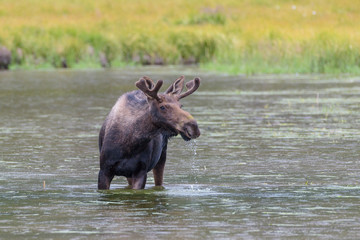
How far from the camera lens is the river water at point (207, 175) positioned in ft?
30.2

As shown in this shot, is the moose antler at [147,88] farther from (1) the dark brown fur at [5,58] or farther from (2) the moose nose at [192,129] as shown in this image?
(1) the dark brown fur at [5,58]

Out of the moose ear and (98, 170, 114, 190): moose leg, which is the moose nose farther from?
(98, 170, 114, 190): moose leg

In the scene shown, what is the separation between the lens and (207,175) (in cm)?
1317

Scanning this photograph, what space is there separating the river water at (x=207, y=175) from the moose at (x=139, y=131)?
0.27m

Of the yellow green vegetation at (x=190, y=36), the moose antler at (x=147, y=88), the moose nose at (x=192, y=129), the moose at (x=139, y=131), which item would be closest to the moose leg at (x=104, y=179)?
the moose at (x=139, y=131)

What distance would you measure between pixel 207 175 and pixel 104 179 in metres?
2.06

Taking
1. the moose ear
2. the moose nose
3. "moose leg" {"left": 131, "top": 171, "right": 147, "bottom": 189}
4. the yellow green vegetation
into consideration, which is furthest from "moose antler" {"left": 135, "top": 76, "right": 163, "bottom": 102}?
Result: the yellow green vegetation

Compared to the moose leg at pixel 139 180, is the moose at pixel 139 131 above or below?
above

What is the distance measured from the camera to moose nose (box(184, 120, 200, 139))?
1045cm

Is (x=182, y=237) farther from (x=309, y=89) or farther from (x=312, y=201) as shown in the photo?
(x=309, y=89)

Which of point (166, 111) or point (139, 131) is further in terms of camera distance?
point (139, 131)

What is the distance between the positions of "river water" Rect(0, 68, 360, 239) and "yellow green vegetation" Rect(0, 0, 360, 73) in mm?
9530

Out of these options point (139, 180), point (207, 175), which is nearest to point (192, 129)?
point (139, 180)

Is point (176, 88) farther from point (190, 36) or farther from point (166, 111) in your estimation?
point (190, 36)
